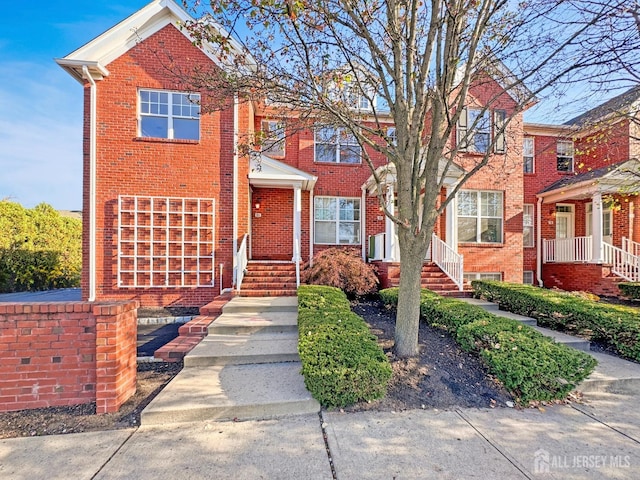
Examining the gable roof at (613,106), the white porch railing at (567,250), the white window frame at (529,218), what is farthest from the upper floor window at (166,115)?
the white porch railing at (567,250)

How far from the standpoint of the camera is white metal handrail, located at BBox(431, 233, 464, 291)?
28.5ft

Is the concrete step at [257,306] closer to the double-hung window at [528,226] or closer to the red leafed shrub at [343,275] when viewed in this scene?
the red leafed shrub at [343,275]

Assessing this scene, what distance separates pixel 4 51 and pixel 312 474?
43.8 ft

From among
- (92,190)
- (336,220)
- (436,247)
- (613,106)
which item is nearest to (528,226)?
(436,247)

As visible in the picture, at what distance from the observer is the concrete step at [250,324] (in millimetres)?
5113

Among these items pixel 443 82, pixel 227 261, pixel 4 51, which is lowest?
pixel 227 261

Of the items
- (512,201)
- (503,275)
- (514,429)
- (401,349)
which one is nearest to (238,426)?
(401,349)

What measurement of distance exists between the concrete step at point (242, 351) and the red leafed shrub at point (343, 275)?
3162mm

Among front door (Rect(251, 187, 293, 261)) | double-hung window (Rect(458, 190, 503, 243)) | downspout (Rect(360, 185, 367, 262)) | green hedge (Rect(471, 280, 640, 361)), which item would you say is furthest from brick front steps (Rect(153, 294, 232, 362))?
double-hung window (Rect(458, 190, 503, 243))

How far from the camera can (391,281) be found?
8.49 meters

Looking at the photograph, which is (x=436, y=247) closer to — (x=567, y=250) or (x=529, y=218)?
(x=529, y=218)

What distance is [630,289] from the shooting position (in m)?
8.80

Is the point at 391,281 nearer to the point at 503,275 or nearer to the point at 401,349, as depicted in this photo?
the point at 401,349

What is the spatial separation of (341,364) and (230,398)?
1.26 m
